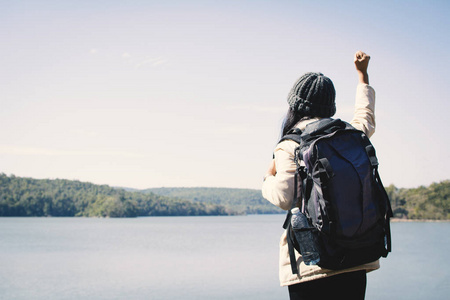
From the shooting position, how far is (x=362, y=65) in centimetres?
209

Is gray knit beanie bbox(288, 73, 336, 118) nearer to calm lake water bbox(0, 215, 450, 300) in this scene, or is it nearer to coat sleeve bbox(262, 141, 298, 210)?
coat sleeve bbox(262, 141, 298, 210)

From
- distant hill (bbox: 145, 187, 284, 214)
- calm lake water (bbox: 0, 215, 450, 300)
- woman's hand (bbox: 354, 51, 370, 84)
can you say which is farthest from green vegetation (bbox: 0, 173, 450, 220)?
woman's hand (bbox: 354, 51, 370, 84)

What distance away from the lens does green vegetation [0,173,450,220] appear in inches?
3246

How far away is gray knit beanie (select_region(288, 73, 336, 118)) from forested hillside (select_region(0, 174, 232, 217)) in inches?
3971

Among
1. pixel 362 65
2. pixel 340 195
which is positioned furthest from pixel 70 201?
pixel 340 195

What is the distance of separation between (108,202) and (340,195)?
105 meters

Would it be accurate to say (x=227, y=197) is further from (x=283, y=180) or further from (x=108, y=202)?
(x=283, y=180)

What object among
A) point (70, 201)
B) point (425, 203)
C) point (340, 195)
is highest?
point (340, 195)

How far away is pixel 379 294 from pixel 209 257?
425 inches

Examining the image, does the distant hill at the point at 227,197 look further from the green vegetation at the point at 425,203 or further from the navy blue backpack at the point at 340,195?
the navy blue backpack at the point at 340,195

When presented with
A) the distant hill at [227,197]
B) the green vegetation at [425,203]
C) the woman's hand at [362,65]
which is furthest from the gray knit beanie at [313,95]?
the distant hill at [227,197]

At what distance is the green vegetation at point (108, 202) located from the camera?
82438mm

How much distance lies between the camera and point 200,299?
33.3 feet

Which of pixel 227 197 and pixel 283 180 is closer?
pixel 283 180
